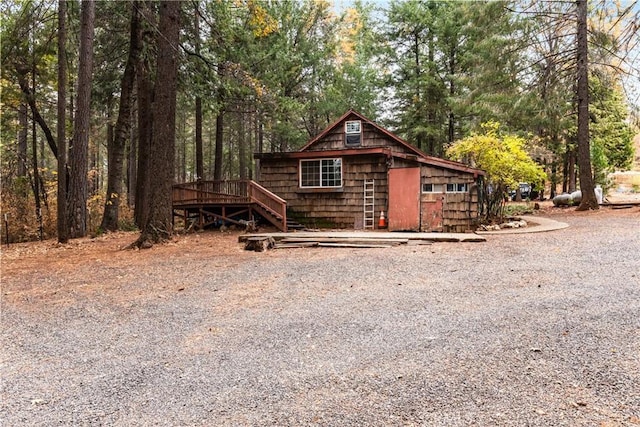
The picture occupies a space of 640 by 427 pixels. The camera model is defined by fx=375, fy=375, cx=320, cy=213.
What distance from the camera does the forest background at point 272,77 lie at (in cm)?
1107

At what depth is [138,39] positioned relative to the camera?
1259 cm

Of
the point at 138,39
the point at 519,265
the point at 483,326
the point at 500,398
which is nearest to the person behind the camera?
the point at 500,398

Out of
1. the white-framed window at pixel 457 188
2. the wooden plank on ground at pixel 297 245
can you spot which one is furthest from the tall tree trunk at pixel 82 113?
the white-framed window at pixel 457 188

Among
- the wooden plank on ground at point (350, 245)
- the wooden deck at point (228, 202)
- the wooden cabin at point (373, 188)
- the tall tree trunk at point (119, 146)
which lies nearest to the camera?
the wooden plank on ground at point (350, 245)

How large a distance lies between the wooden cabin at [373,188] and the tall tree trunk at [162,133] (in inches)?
164

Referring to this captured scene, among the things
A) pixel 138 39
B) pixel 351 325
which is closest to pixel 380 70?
pixel 138 39

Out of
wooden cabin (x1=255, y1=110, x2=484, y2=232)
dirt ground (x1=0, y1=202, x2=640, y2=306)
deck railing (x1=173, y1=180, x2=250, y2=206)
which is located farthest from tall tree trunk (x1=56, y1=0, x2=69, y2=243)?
wooden cabin (x1=255, y1=110, x2=484, y2=232)

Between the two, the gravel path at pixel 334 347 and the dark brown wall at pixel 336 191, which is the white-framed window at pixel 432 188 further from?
the gravel path at pixel 334 347

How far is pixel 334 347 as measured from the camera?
351 centimetres

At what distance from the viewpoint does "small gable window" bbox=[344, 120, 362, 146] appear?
1652 centimetres

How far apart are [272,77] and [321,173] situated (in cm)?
770

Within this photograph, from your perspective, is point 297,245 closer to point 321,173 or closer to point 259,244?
point 259,244

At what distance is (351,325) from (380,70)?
2440 cm

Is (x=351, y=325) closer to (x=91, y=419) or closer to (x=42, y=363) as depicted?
(x=91, y=419)
